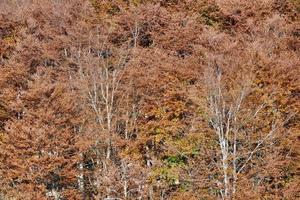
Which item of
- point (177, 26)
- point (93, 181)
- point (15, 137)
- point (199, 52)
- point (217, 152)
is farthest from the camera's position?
point (177, 26)

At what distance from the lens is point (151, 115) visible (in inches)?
1374

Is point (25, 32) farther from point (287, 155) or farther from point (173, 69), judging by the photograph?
point (287, 155)

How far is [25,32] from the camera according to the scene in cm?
4700

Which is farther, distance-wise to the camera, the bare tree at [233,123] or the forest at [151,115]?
the forest at [151,115]

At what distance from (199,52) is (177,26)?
607 centimetres

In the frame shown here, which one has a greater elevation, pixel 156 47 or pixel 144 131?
pixel 156 47

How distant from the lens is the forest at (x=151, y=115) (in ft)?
92.5

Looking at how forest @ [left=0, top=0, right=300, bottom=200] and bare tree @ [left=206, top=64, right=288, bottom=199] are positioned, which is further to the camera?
forest @ [left=0, top=0, right=300, bottom=200]

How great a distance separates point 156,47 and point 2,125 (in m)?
15.4

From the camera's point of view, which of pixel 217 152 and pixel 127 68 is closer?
pixel 217 152

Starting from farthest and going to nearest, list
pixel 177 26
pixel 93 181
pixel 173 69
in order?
pixel 177 26
pixel 173 69
pixel 93 181

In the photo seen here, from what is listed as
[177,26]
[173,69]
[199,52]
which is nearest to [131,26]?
[177,26]

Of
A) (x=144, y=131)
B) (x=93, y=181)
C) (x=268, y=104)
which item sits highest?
(x=268, y=104)

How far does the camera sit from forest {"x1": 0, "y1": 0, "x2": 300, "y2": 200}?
92.5ft
